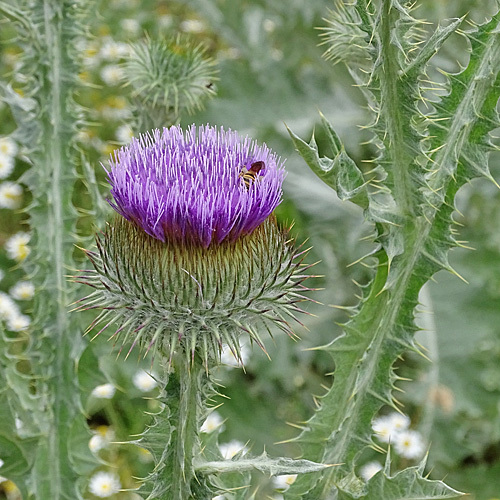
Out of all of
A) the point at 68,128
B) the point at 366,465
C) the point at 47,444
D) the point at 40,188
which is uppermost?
the point at 68,128

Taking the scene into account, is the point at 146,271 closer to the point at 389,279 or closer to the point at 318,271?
the point at 389,279

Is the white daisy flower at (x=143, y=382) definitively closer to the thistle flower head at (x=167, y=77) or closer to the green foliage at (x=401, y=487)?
the thistle flower head at (x=167, y=77)

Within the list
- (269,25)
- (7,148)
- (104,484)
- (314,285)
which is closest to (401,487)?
(104,484)

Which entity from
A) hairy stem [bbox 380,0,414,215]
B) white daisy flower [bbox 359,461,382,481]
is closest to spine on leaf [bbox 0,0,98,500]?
hairy stem [bbox 380,0,414,215]

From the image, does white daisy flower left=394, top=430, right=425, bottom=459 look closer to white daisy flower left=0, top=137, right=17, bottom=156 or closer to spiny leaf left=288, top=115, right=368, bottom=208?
spiny leaf left=288, top=115, right=368, bottom=208

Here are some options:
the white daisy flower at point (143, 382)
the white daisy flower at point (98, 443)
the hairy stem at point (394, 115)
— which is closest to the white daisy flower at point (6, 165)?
the white daisy flower at point (143, 382)

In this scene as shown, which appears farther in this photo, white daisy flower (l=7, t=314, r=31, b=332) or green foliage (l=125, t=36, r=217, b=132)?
white daisy flower (l=7, t=314, r=31, b=332)

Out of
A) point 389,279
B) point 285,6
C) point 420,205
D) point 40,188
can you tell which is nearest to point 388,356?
point 389,279
